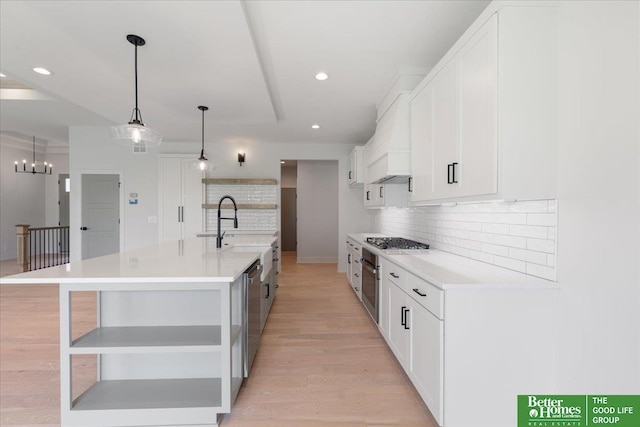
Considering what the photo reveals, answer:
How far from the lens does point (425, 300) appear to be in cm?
192

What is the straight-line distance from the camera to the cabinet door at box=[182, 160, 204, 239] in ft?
20.1

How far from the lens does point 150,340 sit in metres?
1.88

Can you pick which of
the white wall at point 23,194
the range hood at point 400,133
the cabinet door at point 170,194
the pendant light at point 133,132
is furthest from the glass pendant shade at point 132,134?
the white wall at point 23,194

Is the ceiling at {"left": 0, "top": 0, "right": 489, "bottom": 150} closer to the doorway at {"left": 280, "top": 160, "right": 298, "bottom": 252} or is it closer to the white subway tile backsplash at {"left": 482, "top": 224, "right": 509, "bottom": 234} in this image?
the white subway tile backsplash at {"left": 482, "top": 224, "right": 509, "bottom": 234}

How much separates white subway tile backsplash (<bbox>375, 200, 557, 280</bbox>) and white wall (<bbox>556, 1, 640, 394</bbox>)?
0.35 feet

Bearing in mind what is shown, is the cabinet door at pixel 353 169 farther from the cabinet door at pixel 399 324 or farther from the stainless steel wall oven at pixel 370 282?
the cabinet door at pixel 399 324

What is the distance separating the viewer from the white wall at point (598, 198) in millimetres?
1331

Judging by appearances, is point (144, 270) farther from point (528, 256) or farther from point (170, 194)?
point (170, 194)

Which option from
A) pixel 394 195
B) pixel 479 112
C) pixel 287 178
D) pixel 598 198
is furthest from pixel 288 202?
pixel 598 198

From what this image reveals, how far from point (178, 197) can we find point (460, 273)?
5.74 m

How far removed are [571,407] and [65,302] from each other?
9.36 feet

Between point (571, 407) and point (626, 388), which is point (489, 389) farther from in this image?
point (626, 388)

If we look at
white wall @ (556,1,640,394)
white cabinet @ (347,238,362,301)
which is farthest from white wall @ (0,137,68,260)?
white wall @ (556,1,640,394)

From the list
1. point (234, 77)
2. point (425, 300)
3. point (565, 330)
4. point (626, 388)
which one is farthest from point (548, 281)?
point (234, 77)
